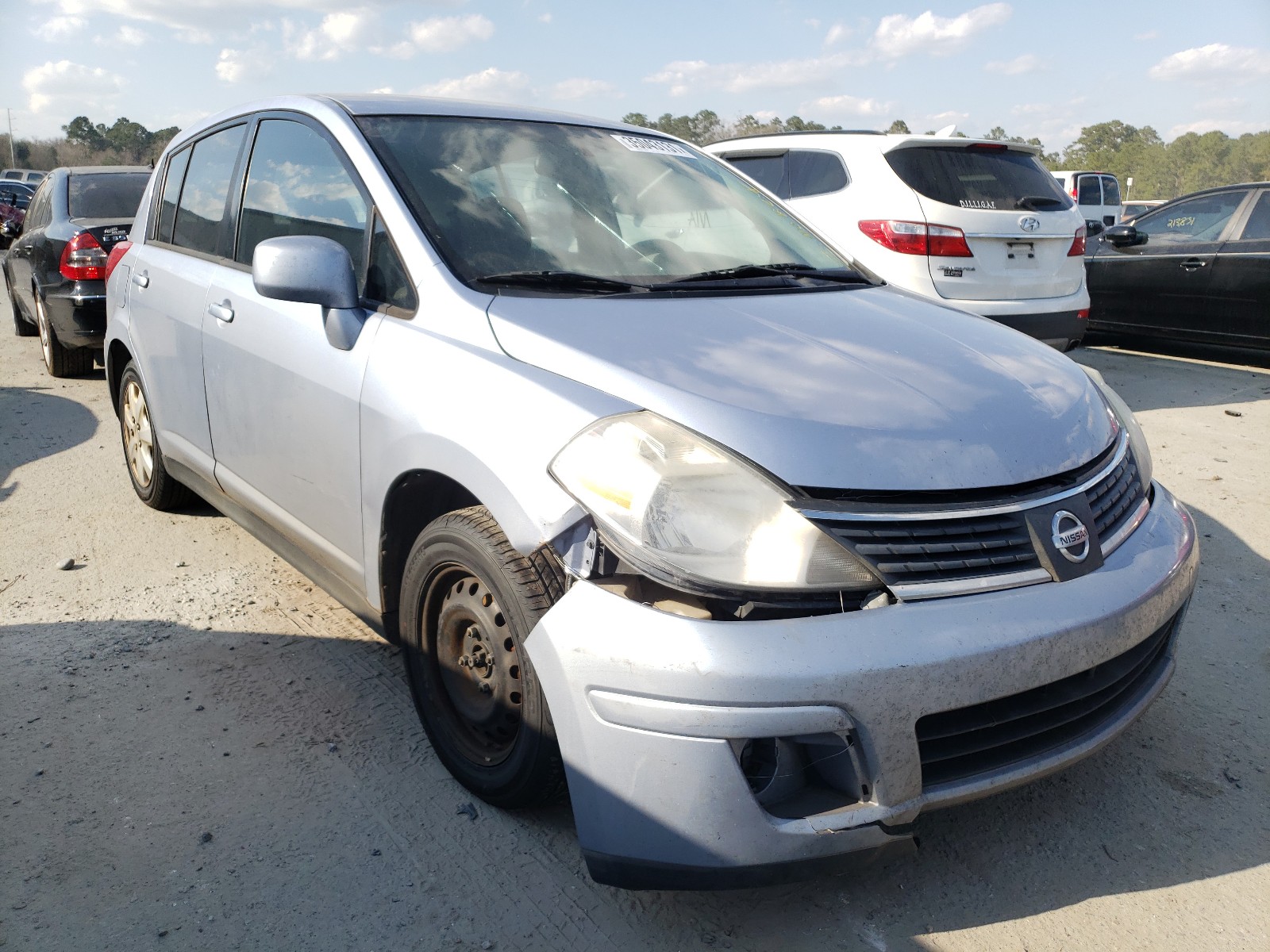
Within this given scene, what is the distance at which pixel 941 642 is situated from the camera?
6.22 feet

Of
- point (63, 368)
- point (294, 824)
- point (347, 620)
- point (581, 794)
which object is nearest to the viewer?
point (581, 794)

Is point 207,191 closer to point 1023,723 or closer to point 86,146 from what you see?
point 1023,723

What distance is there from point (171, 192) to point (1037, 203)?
5.21 metres

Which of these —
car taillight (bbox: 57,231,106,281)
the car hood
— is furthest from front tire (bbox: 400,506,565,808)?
car taillight (bbox: 57,231,106,281)

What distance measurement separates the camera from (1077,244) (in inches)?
265

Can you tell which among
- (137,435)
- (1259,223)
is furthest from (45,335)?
(1259,223)

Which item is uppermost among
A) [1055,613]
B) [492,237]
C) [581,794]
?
[492,237]

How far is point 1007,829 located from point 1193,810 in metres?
0.51

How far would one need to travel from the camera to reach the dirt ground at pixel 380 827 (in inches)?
84.1

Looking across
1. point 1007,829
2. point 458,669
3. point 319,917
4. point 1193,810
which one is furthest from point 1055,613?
point 319,917

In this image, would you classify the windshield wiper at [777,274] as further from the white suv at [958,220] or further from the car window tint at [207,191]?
the white suv at [958,220]

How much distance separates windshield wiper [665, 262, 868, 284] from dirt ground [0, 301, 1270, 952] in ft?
4.96

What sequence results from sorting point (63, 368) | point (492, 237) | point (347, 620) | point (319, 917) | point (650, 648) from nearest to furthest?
point (650, 648)
point (319, 917)
point (492, 237)
point (347, 620)
point (63, 368)

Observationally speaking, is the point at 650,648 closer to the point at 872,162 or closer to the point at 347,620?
the point at 347,620
